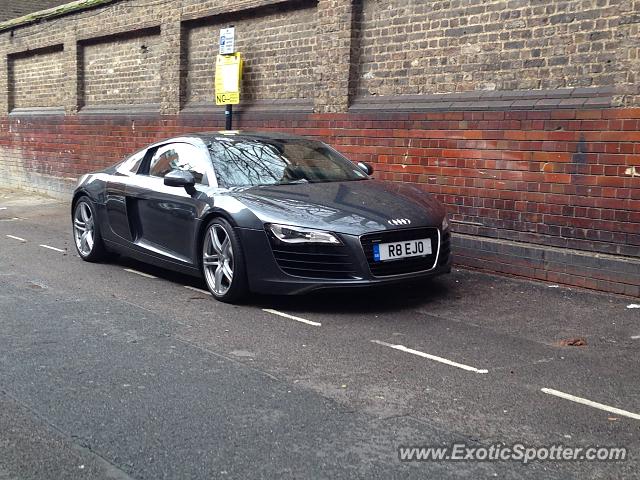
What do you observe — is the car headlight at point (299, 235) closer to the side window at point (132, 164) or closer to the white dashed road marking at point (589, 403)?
the white dashed road marking at point (589, 403)

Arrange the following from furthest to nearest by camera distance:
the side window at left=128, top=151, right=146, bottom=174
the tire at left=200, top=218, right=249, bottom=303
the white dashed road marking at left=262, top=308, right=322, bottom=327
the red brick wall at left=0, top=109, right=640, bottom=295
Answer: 1. the side window at left=128, top=151, right=146, bottom=174
2. the red brick wall at left=0, top=109, right=640, bottom=295
3. the tire at left=200, top=218, right=249, bottom=303
4. the white dashed road marking at left=262, top=308, right=322, bottom=327

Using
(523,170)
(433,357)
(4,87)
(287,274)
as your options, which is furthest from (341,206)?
(4,87)

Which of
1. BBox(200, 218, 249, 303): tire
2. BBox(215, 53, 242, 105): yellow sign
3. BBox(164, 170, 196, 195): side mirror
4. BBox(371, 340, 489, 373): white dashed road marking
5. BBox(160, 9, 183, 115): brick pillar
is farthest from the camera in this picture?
BBox(160, 9, 183, 115): brick pillar

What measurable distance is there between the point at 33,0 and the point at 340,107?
20.0 m

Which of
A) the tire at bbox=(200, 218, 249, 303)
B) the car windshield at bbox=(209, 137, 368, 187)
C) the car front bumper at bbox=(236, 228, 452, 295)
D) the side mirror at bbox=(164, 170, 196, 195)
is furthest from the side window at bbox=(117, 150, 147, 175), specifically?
the car front bumper at bbox=(236, 228, 452, 295)

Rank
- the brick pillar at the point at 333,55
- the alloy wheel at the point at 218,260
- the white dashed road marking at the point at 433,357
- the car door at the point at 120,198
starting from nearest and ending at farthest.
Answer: the white dashed road marking at the point at 433,357
the alloy wheel at the point at 218,260
the car door at the point at 120,198
the brick pillar at the point at 333,55

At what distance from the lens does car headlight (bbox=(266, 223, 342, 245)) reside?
6.86m

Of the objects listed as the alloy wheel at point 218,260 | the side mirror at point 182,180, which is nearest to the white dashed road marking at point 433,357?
the alloy wheel at point 218,260

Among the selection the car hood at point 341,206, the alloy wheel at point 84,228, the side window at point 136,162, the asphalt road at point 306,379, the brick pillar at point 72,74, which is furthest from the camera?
the brick pillar at point 72,74

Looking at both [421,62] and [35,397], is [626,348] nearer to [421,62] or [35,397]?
[35,397]

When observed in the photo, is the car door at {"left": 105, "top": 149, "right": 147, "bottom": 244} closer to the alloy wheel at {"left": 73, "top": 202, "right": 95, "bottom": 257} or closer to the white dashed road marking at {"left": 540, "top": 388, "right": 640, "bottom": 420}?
the alloy wheel at {"left": 73, "top": 202, "right": 95, "bottom": 257}

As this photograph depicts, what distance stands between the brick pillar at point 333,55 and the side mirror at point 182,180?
13.0 feet

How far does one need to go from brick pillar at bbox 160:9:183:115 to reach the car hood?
7.76m

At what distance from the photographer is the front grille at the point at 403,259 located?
6.89m
